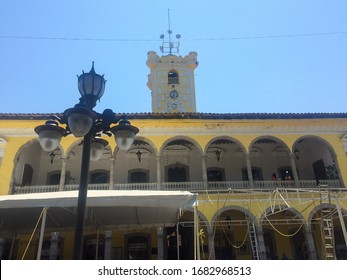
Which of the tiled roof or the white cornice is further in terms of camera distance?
the white cornice

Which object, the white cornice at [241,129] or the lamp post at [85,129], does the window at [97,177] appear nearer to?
the white cornice at [241,129]

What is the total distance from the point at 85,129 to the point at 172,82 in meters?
20.3

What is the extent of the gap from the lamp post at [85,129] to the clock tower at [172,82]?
18.2m

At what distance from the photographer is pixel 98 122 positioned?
428 cm

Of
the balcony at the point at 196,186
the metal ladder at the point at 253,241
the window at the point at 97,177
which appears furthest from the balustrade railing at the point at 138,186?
the metal ladder at the point at 253,241

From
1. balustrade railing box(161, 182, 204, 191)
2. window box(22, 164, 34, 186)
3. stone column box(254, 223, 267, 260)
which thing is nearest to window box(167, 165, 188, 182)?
balustrade railing box(161, 182, 204, 191)

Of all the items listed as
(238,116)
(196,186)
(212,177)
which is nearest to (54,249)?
(196,186)

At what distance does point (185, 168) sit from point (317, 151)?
22.9ft

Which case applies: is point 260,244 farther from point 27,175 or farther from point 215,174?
point 27,175

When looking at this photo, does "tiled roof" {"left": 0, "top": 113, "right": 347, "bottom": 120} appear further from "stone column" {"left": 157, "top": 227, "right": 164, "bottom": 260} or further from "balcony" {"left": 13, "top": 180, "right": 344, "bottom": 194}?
"stone column" {"left": 157, "top": 227, "right": 164, "bottom": 260}

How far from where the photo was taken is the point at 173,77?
23.7 m

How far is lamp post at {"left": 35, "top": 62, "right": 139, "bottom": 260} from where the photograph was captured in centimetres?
358
